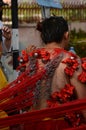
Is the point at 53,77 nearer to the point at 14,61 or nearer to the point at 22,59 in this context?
the point at 22,59

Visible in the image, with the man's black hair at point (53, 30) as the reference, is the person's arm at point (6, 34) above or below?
below

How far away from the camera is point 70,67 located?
3.34 m

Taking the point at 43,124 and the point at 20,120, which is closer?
the point at 20,120

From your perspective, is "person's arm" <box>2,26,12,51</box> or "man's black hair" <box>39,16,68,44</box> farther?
"person's arm" <box>2,26,12,51</box>

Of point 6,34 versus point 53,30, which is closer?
point 53,30

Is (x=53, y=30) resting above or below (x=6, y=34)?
above

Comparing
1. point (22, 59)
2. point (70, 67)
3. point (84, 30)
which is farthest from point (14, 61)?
point (84, 30)

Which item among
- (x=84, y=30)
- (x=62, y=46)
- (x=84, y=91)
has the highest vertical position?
(x=62, y=46)

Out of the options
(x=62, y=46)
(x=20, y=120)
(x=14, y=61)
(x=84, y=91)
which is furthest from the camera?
(x=14, y=61)

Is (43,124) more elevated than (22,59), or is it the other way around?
(22,59)

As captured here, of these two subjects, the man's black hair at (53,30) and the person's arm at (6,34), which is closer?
the man's black hair at (53,30)

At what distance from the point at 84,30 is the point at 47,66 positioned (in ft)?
39.2

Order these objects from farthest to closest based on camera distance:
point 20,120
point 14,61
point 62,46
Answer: point 14,61 < point 62,46 < point 20,120

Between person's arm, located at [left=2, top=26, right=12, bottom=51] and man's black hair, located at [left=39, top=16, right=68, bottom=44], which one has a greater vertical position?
man's black hair, located at [left=39, top=16, right=68, bottom=44]
